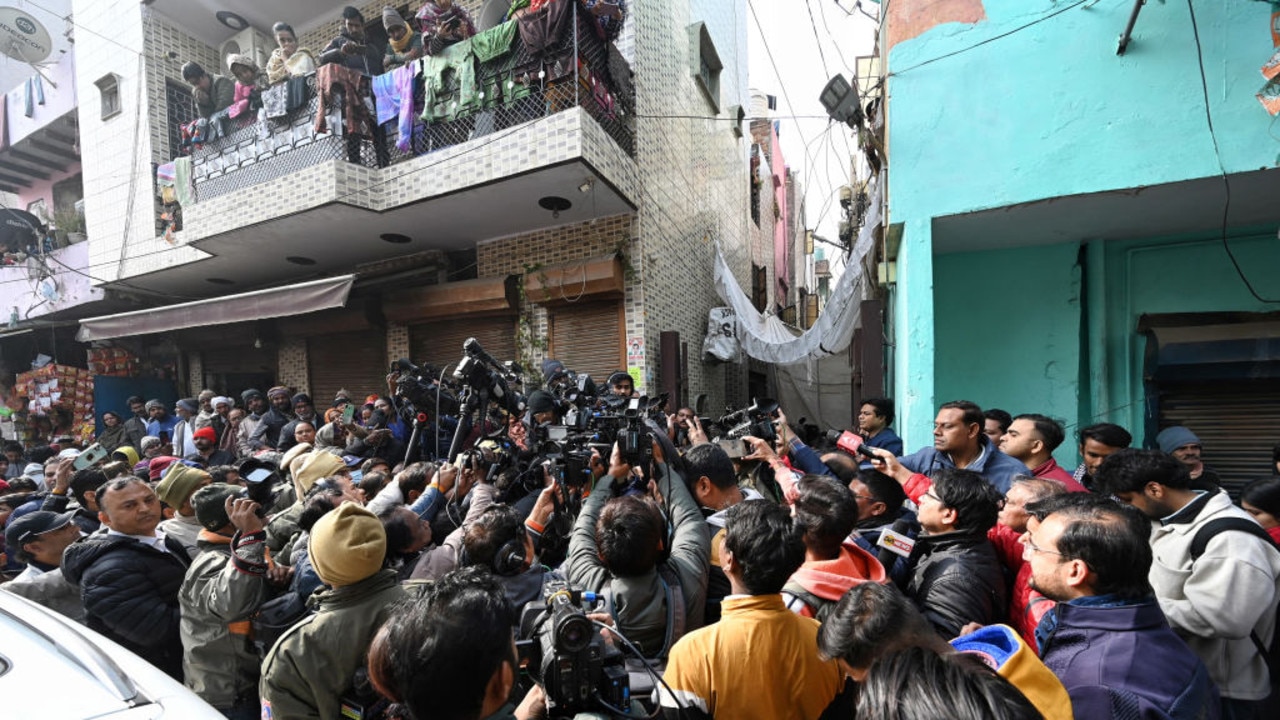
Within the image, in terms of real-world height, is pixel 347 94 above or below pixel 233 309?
above

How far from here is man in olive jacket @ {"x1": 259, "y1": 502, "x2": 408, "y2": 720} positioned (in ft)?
5.30

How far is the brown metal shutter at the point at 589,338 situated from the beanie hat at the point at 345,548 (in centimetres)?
460

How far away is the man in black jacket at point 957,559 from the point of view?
5.51ft

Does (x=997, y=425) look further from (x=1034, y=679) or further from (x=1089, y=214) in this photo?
(x=1034, y=679)

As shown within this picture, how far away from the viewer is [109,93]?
29.1 ft

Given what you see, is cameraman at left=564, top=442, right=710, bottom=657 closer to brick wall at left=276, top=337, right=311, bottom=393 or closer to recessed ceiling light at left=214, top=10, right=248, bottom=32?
brick wall at left=276, top=337, right=311, bottom=393

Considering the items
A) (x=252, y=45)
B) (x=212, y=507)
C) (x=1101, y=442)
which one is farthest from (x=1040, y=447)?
(x=252, y=45)

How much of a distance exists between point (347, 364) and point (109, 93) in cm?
669

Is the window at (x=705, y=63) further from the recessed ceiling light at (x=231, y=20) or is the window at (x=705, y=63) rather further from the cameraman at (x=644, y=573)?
the cameraman at (x=644, y=573)

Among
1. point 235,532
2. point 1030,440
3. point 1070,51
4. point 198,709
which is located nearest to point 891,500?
point 1030,440

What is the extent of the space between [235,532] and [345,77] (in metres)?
6.22

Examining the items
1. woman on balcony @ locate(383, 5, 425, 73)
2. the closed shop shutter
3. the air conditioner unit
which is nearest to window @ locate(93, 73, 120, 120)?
the air conditioner unit

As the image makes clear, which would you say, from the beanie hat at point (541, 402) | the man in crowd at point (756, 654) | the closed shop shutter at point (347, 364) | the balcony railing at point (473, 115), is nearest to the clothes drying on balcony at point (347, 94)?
the balcony railing at point (473, 115)

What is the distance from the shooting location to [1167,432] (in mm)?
3758
